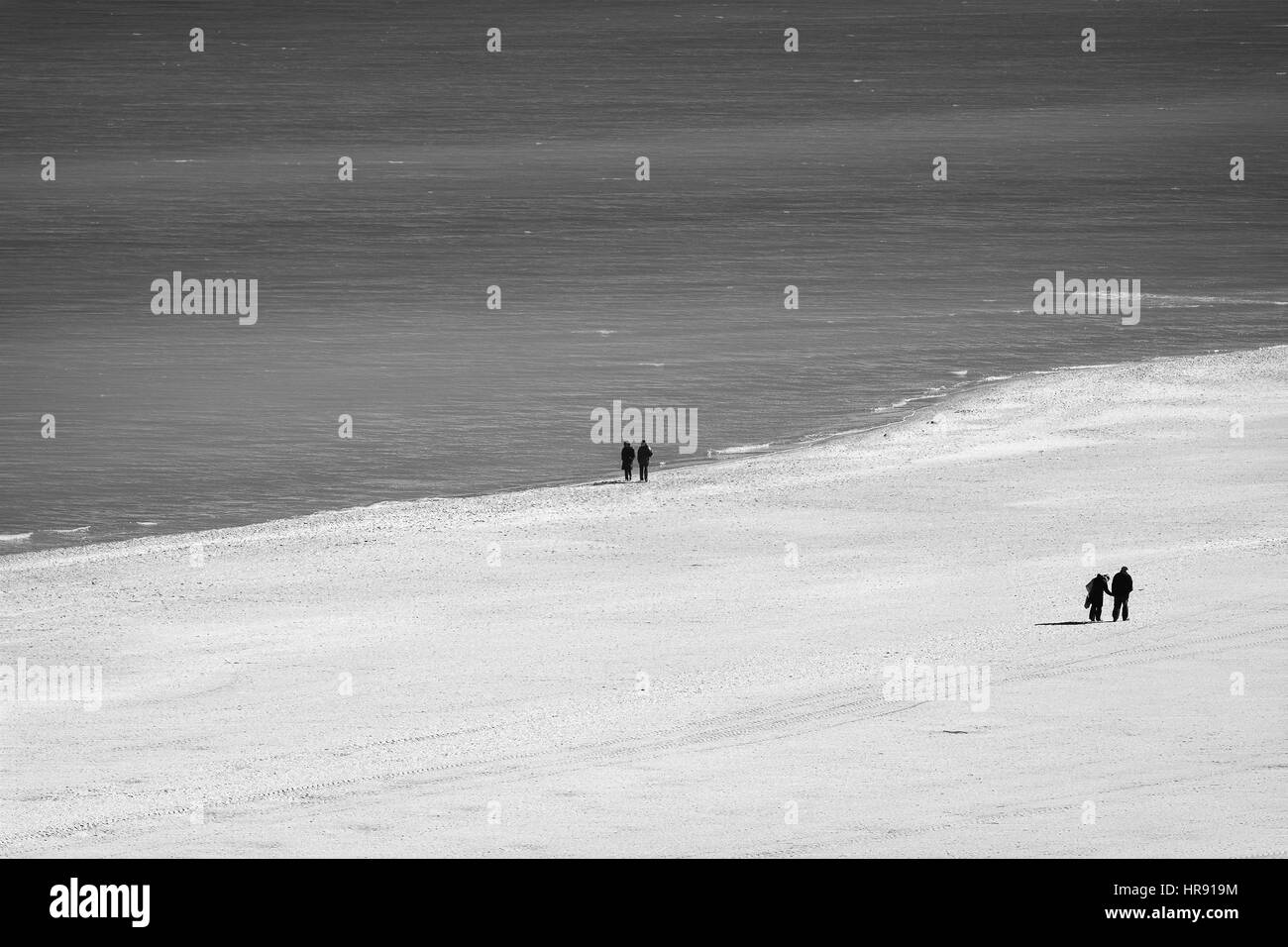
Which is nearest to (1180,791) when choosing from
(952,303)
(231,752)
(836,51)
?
(231,752)

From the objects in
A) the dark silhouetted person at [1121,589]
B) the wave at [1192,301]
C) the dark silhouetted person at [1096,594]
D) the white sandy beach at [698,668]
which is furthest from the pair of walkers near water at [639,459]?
the wave at [1192,301]

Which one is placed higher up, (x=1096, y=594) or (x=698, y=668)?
(x=1096, y=594)

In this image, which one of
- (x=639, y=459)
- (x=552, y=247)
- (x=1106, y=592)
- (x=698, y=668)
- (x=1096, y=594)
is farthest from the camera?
(x=552, y=247)

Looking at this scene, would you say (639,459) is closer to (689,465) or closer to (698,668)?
(689,465)

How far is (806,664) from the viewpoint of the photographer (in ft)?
85.5

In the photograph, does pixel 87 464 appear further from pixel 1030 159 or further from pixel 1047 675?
pixel 1030 159

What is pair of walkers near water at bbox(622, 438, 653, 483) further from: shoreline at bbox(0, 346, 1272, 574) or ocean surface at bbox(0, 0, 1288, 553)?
ocean surface at bbox(0, 0, 1288, 553)

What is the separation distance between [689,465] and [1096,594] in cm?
1790

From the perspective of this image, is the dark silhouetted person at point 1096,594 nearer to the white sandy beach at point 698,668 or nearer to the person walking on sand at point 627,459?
the white sandy beach at point 698,668

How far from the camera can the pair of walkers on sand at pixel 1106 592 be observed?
27062 mm

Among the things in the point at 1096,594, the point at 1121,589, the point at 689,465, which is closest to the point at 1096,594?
the point at 1096,594

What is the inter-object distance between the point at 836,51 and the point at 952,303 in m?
110

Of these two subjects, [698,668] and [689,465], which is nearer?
[698,668]

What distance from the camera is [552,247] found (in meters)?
81.1
